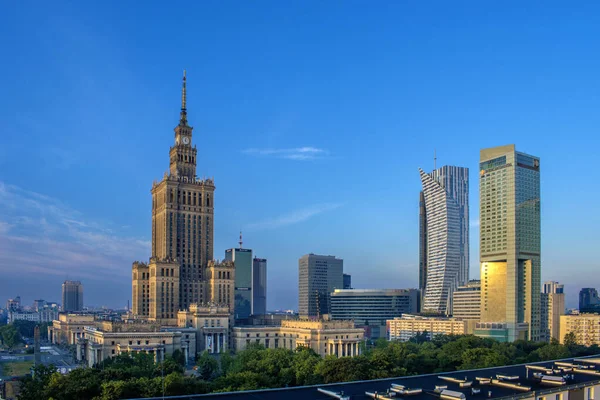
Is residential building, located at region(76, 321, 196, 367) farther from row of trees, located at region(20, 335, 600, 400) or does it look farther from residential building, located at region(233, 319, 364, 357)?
residential building, located at region(233, 319, 364, 357)

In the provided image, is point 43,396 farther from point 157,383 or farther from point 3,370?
point 3,370

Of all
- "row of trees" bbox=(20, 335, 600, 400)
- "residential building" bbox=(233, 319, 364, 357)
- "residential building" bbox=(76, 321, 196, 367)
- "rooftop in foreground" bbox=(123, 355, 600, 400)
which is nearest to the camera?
"rooftop in foreground" bbox=(123, 355, 600, 400)

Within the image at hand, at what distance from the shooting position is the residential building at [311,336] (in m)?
166

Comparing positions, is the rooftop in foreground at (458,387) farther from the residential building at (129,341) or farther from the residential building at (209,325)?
the residential building at (209,325)

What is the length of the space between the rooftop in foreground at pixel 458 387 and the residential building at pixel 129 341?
90.5 meters

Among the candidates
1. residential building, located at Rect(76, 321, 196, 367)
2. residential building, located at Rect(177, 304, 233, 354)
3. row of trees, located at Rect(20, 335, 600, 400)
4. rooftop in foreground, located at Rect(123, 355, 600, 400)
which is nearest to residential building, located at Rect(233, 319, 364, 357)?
residential building, located at Rect(177, 304, 233, 354)

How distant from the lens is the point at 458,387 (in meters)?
62.7

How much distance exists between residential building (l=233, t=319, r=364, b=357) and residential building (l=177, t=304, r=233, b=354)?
4.99m

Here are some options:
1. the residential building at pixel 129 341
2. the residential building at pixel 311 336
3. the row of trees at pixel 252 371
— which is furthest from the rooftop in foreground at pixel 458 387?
the residential building at pixel 311 336

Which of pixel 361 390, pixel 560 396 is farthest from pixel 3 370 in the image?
pixel 560 396

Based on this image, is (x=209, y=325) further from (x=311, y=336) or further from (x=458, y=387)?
(x=458, y=387)

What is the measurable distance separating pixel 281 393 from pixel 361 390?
8.63 m

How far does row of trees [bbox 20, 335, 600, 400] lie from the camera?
75812 millimetres

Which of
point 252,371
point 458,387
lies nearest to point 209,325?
point 252,371
